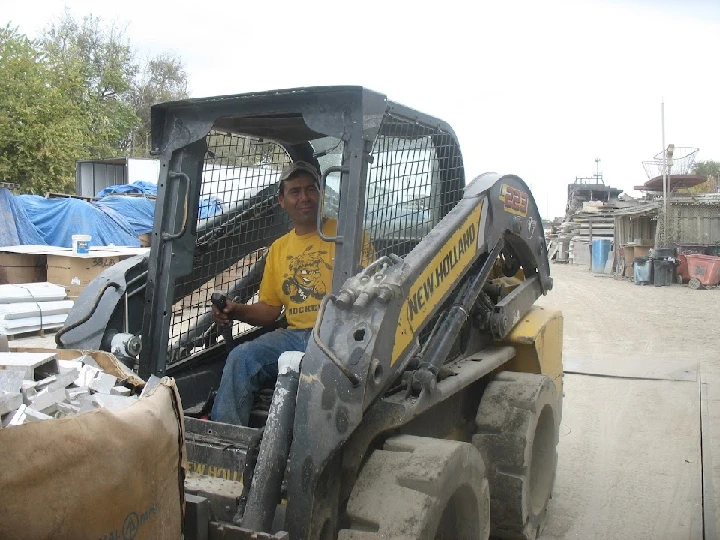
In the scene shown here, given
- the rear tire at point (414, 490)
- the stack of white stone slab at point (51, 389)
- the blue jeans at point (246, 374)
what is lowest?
the rear tire at point (414, 490)

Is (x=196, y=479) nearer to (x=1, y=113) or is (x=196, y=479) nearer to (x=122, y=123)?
(x=1, y=113)

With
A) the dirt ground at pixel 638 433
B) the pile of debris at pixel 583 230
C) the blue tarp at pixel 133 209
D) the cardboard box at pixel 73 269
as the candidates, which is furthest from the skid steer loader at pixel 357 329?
the pile of debris at pixel 583 230

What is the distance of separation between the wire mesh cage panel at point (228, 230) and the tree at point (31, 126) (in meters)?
18.0

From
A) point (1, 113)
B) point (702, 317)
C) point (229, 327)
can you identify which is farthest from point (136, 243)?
point (229, 327)

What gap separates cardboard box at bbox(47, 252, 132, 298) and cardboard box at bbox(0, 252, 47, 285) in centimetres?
55

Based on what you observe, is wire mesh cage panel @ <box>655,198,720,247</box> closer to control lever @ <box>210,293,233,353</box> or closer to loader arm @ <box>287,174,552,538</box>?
control lever @ <box>210,293,233,353</box>

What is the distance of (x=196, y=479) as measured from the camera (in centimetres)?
269

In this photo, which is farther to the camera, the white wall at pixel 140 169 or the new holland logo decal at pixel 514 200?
the white wall at pixel 140 169

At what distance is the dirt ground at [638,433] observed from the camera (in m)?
4.31

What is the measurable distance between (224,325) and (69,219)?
12613 mm

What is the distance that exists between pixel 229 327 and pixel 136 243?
1349cm

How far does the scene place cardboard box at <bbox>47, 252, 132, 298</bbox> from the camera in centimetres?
1141

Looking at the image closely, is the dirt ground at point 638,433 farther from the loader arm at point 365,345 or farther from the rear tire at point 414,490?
the loader arm at point 365,345

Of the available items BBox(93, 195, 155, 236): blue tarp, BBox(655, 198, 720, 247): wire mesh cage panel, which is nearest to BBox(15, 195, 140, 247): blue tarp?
BBox(93, 195, 155, 236): blue tarp
